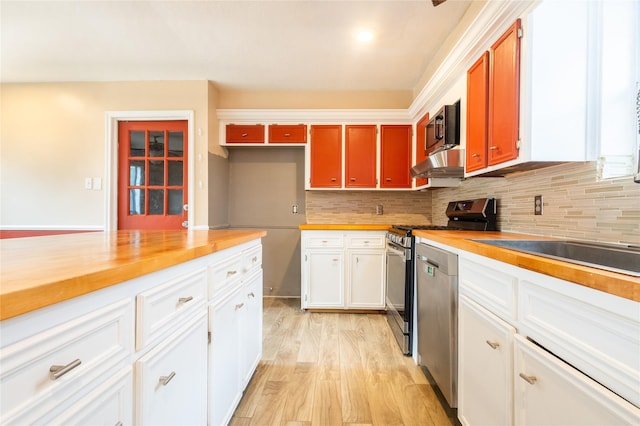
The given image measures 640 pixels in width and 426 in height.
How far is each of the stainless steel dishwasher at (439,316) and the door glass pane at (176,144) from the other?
2789 mm

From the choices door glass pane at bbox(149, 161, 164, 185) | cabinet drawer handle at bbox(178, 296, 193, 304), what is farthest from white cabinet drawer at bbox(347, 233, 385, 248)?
door glass pane at bbox(149, 161, 164, 185)

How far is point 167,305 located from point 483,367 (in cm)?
120

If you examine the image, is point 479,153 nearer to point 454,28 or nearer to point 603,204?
point 603,204

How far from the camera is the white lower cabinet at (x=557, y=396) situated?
0.60 m

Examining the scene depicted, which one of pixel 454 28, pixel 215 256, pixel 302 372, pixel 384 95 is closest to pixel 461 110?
pixel 454 28

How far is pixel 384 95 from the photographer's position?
3371 mm

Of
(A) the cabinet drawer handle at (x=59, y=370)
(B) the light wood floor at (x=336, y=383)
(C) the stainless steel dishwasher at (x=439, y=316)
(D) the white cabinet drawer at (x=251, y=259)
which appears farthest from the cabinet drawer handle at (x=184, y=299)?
(C) the stainless steel dishwasher at (x=439, y=316)

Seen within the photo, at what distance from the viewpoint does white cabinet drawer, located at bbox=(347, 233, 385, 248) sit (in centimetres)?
296

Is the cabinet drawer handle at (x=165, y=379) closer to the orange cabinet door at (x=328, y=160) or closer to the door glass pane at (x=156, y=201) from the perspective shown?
the orange cabinet door at (x=328, y=160)

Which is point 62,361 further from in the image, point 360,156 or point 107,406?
point 360,156

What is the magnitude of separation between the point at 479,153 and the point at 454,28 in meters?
1.22

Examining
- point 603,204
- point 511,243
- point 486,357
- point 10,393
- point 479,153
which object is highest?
point 479,153

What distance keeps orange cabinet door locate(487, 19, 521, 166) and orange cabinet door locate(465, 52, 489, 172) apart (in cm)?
5

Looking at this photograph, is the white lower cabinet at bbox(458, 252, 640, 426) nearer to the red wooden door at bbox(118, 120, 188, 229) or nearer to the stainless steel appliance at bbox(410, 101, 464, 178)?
the stainless steel appliance at bbox(410, 101, 464, 178)
